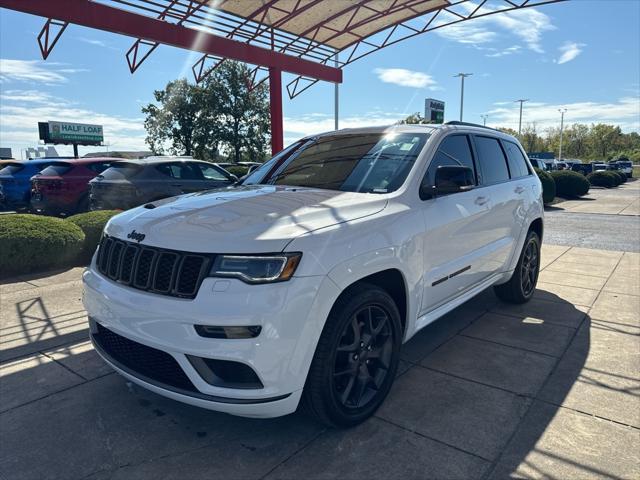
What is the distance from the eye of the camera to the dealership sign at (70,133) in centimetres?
5247

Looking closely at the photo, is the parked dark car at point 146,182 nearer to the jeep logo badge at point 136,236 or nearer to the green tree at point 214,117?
the jeep logo badge at point 136,236

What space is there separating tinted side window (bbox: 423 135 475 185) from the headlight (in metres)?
1.50

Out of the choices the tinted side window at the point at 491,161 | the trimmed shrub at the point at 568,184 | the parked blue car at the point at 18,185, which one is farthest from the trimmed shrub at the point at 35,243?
the trimmed shrub at the point at 568,184

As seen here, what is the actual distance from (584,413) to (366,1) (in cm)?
1342

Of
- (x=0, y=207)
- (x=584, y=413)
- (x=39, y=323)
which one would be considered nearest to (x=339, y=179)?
(x=584, y=413)

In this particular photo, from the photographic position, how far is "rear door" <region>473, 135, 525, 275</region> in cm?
426

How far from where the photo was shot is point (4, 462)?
2.53m

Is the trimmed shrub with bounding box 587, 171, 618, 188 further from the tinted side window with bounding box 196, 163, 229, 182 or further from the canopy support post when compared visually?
the tinted side window with bounding box 196, 163, 229, 182

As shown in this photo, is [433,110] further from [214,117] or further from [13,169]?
[214,117]

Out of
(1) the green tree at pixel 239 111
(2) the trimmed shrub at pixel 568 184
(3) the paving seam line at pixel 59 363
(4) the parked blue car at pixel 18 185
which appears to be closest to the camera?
(3) the paving seam line at pixel 59 363

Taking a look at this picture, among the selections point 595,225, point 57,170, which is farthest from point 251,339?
point 595,225

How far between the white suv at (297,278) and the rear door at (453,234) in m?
0.02

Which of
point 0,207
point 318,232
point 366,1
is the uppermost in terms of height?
point 366,1

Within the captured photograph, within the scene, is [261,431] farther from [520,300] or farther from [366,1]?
[366,1]
